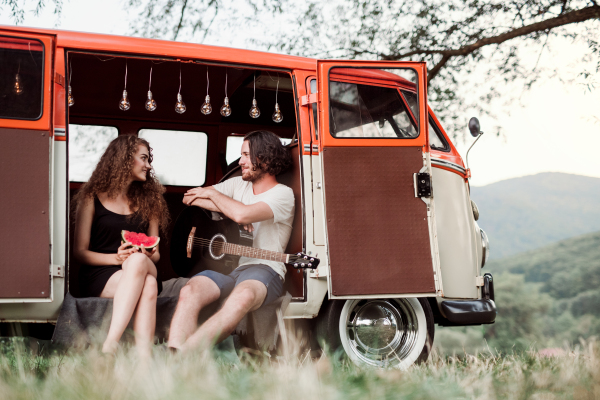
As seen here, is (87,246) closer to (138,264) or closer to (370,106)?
(138,264)

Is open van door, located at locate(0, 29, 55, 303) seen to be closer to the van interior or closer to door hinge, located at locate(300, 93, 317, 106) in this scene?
the van interior

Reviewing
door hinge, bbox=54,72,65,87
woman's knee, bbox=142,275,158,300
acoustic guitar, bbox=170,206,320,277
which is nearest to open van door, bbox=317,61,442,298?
acoustic guitar, bbox=170,206,320,277

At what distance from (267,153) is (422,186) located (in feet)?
3.77

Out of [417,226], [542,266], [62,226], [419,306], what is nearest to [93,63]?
[62,226]

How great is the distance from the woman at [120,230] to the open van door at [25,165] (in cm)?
44

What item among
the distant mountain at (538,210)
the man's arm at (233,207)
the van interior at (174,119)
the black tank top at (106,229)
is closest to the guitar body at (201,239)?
the man's arm at (233,207)

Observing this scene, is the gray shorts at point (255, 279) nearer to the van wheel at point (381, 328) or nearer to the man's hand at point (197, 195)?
the van wheel at point (381, 328)

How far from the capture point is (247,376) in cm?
265

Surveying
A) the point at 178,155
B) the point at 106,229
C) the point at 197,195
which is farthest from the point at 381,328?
the point at 178,155

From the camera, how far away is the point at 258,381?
2561 mm

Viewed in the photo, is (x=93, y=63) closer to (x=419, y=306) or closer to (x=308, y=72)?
(x=308, y=72)

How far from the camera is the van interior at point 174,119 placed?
4.86 metres

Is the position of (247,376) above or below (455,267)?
below

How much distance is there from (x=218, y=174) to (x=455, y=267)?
2778 mm
